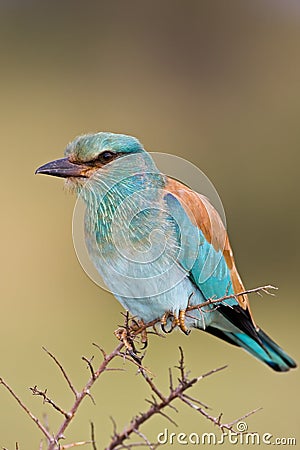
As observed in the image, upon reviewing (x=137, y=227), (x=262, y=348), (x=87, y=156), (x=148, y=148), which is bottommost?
(x=262, y=348)

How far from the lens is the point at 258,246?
421cm

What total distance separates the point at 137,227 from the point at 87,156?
0.47ft

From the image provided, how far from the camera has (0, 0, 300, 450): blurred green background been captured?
3.28 meters

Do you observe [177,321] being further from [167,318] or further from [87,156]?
[87,156]

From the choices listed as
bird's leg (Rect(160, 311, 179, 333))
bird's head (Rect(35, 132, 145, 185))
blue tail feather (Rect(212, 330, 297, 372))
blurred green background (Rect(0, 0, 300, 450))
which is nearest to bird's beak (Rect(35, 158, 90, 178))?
bird's head (Rect(35, 132, 145, 185))

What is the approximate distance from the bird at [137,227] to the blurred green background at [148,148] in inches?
53.3

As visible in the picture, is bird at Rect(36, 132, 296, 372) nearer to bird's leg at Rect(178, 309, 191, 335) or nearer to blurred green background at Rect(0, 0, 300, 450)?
bird's leg at Rect(178, 309, 191, 335)

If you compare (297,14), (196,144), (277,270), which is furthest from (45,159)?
(297,14)

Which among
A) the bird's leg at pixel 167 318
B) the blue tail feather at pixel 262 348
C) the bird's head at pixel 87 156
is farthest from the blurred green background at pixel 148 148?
the bird's head at pixel 87 156

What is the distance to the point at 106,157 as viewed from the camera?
145 cm

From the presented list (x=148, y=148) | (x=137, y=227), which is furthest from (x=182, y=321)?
(x=148, y=148)

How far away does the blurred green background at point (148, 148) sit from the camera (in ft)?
10.8

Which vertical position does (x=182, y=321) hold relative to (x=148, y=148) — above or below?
below

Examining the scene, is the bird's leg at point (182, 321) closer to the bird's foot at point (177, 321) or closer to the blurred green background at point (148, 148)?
the bird's foot at point (177, 321)
